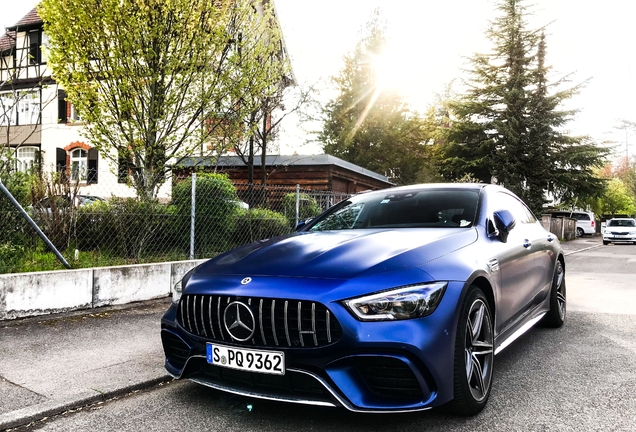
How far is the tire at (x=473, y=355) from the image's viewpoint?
301cm

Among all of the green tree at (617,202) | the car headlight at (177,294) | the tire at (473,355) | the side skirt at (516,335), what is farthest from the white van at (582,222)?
the car headlight at (177,294)

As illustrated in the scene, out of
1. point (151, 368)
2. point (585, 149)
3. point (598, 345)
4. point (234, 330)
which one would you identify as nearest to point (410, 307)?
point (234, 330)

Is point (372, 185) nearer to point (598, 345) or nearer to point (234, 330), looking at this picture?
point (598, 345)

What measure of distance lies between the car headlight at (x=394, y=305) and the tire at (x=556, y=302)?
127 inches

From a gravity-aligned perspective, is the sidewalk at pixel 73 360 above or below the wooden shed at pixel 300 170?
below

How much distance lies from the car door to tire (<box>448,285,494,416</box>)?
13.0 inches

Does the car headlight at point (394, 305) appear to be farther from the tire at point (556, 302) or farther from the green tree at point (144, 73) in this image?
the green tree at point (144, 73)

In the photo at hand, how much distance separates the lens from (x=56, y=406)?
3424mm

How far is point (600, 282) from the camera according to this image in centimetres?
1027

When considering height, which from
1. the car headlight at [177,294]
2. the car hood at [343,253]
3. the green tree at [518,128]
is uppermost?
the green tree at [518,128]

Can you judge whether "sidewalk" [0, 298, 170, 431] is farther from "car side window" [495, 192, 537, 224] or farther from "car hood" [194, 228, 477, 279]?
"car side window" [495, 192, 537, 224]

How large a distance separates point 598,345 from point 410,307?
10.4 feet

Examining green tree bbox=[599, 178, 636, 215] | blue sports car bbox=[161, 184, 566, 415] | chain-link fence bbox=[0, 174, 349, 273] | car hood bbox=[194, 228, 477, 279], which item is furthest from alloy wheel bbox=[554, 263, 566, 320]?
green tree bbox=[599, 178, 636, 215]

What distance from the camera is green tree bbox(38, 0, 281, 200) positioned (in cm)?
871
